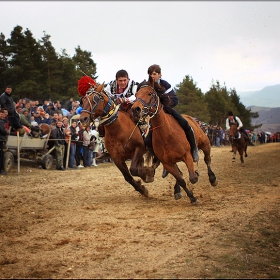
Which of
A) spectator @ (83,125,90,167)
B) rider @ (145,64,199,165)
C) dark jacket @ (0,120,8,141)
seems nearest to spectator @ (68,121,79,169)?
spectator @ (83,125,90,167)

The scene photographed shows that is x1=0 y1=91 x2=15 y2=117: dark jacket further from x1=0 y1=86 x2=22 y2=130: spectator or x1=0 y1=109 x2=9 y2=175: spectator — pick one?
x1=0 y1=109 x2=9 y2=175: spectator

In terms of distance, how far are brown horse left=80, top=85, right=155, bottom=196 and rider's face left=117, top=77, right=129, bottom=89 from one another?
69 cm

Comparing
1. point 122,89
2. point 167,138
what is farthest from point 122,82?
point 167,138

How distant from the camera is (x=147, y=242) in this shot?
5504mm

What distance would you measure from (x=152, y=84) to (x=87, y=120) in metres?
1.59

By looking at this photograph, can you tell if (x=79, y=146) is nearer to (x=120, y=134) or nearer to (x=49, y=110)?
(x=49, y=110)

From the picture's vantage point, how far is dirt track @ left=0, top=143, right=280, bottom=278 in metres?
4.54

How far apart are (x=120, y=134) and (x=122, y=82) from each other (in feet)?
4.56

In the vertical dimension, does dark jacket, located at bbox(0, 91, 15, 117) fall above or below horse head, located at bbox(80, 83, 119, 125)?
above

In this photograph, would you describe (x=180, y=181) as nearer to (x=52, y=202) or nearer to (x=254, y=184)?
(x=52, y=202)

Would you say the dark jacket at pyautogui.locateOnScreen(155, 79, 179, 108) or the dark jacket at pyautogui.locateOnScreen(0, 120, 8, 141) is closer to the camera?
the dark jacket at pyautogui.locateOnScreen(155, 79, 179, 108)

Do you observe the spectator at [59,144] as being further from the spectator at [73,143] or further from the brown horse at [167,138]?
the brown horse at [167,138]

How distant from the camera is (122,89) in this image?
955 centimetres

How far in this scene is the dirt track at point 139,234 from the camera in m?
4.54
